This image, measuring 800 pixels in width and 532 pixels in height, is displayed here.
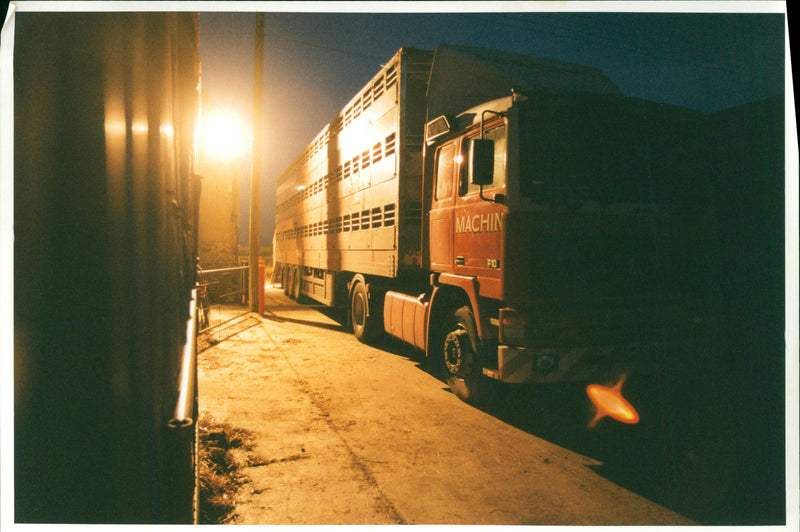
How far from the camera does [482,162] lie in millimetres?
4453

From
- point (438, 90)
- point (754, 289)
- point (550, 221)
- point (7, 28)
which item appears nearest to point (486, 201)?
point (550, 221)

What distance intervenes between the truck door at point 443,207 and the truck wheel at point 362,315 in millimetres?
2643

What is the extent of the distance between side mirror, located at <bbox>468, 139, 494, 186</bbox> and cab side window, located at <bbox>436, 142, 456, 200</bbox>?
1.01 m

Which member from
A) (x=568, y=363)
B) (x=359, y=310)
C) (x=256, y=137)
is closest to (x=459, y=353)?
(x=568, y=363)

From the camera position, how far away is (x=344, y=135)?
9.88 m

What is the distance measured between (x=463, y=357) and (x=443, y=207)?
183cm

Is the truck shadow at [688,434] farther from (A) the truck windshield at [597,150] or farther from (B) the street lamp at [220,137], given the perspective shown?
Answer: (B) the street lamp at [220,137]

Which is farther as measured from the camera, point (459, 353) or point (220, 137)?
point (220, 137)

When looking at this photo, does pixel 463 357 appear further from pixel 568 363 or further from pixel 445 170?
pixel 445 170

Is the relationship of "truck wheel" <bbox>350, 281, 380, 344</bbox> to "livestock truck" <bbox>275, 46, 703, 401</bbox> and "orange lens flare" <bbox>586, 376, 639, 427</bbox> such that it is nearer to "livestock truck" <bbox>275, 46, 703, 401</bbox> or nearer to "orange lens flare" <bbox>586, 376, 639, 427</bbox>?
"livestock truck" <bbox>275, 46, 703, 401</bbox>

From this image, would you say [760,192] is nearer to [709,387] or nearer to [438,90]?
[709,387]

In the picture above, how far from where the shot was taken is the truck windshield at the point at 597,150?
438 cm

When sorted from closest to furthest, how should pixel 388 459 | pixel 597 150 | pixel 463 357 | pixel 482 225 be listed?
pixel 388 459 < pixel 597 150 < pixel 482 225 < pixel 463 357

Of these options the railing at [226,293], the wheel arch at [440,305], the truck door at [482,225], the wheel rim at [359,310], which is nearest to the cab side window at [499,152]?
the truck door at [482,225]
